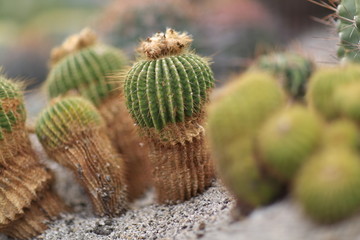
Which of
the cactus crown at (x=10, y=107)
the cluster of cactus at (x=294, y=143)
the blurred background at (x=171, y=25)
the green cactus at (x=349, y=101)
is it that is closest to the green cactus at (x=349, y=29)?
the cluster of cactus at (x=294, y=143)

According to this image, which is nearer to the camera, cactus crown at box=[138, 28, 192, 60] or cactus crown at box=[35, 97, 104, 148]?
cactus crown at box=[138, 28, 192, 60]

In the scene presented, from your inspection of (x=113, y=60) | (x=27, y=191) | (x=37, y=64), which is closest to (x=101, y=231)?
(x=27, y=191)

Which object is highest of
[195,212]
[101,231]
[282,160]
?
[282,160]

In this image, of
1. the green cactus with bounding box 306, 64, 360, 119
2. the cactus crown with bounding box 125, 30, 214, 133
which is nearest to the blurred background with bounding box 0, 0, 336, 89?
the cactus crown with bounding box 125, 30, 214, 133

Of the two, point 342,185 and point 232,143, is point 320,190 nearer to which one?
point 342,185

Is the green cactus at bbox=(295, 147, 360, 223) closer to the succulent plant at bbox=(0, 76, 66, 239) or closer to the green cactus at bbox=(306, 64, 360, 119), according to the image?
the green cactus at bbox=(306, 64, 360, 119)

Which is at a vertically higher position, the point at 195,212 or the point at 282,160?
the point at 282,160
